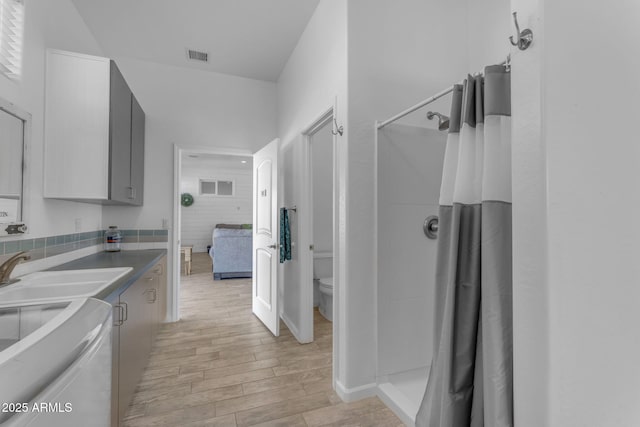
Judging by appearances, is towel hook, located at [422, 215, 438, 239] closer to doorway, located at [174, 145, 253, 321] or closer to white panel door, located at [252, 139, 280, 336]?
white panel door, located at [252, 139, 280, 336]

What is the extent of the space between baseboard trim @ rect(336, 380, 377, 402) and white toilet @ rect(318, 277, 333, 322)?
121 centimetres

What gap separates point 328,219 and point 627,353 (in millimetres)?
2983

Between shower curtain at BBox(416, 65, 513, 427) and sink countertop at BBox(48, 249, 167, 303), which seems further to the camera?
sink countertop at BBox(48, 249, 167, 303)

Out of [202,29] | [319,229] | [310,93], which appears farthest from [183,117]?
[319,229]

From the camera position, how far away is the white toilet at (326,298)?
3062 millimetres

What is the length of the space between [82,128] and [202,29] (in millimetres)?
1401

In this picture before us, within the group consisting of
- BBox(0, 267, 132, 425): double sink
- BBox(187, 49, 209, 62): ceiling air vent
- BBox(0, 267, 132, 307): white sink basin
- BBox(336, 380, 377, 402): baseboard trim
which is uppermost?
BBox(187, 49, 209, 62): ceiling air vent

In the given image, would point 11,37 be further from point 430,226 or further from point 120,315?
point 430,226

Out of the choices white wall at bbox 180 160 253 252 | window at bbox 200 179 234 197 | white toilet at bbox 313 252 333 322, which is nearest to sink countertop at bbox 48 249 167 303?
white toilet at bbox 313 252 333 322

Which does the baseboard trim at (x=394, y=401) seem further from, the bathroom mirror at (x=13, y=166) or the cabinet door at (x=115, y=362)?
A: the bathroom mirror at (x=13, y=166)

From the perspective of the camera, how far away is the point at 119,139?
7.25ft

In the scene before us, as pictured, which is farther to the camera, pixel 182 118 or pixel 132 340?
pixel 182 118

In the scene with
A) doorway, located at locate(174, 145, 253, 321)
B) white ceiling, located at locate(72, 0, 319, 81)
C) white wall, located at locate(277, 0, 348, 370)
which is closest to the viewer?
white wall, located at locate(277, 0, 348, 370)

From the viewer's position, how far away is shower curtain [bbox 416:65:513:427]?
3.31 feet
